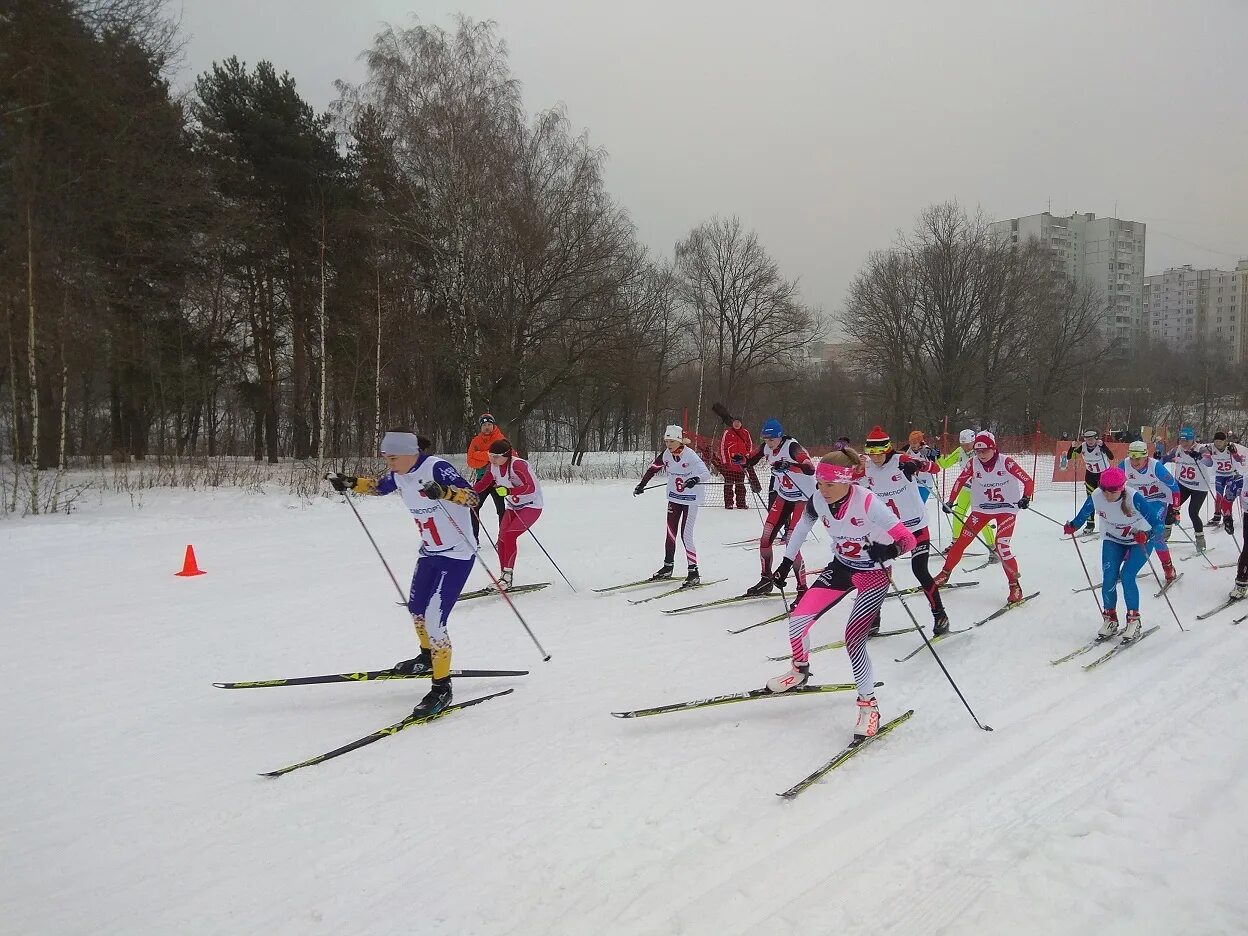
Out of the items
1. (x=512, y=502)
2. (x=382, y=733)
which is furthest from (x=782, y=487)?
(x=382, y=733)

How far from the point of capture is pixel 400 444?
5.29 meters

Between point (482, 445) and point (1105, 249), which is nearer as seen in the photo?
point (482, 445)

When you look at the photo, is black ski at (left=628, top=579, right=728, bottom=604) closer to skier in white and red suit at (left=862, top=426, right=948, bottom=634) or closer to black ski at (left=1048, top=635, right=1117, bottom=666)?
skier in white and red suit at (left=862, top=426, right=948, bottom=634)

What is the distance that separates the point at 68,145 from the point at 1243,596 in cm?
2160

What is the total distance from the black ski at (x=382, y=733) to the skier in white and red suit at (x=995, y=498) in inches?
223

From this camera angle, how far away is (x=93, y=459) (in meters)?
20.0

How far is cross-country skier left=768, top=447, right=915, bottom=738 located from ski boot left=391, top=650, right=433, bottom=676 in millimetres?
2580

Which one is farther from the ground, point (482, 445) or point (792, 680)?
point (482, 445)

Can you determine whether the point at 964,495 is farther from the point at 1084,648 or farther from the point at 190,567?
the point at 190,567

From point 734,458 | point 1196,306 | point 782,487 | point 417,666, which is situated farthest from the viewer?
point 1196,306

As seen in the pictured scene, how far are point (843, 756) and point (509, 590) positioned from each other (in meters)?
5.28

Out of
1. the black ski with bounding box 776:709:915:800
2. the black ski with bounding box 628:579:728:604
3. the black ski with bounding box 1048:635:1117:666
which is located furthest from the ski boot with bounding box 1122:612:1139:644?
the black ski with bounding box 628:579:728:604

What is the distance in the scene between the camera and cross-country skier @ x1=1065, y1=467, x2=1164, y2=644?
658 centimetres

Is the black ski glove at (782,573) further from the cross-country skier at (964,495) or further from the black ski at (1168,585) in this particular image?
the black ski at (1168,585)
